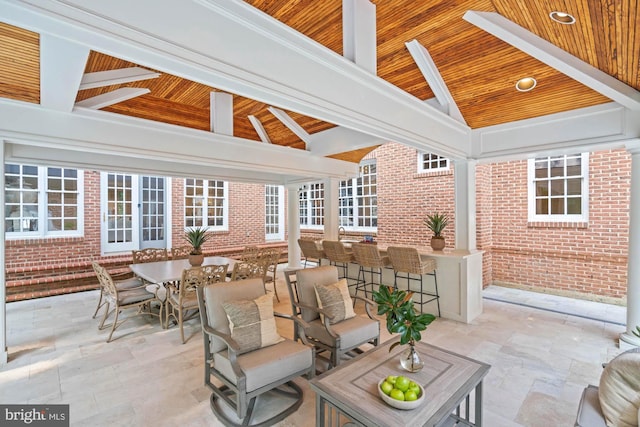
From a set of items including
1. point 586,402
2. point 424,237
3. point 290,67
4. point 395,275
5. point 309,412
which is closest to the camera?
point 586,402

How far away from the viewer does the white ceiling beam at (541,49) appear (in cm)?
263

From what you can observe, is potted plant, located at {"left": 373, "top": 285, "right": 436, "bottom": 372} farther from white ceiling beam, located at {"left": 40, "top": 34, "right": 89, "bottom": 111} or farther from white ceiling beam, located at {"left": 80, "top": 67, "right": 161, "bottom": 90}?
white ceiling beam, located at {"left": 80, "top": 67, "right": 161, "bottom": 90}

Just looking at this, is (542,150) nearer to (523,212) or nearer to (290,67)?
(523,212)

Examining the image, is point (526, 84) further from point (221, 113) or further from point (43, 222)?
point (43, 222)

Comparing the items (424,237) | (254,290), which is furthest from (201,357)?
(424,237)

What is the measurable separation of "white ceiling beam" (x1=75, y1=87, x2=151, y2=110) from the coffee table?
11.9 ft

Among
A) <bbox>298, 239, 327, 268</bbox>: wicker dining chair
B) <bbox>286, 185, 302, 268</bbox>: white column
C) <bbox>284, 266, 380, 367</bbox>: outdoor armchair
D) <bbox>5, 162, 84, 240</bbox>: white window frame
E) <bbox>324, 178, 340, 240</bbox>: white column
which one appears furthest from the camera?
<bbox>286, 185, 302, 268</bbox>: white column

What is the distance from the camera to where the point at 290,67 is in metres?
2.13

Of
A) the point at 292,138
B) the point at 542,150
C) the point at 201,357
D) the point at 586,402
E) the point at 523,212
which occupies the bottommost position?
the point at 201,357

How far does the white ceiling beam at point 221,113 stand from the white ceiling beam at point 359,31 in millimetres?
2257

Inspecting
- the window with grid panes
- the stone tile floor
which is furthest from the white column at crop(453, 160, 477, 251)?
the window with grid panes

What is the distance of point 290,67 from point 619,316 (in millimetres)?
5902

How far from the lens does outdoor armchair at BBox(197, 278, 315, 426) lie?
221cm

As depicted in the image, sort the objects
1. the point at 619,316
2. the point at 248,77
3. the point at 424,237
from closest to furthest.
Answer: the point at 248,77
the point at 619,316
the point at 424,237
